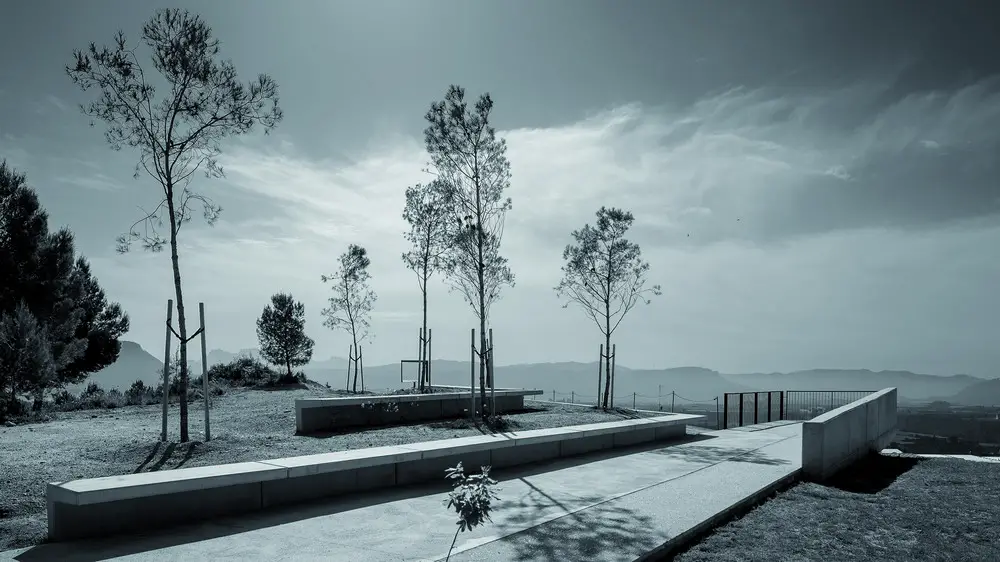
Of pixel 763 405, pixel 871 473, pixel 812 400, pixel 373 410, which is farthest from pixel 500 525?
pixel 812 400

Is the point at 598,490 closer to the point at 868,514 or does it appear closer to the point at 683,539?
the point at 683,539

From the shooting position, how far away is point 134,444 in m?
9.12

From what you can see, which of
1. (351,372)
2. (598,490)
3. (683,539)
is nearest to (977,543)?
(683,539)

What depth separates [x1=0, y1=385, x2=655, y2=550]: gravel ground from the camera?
6.23 metres

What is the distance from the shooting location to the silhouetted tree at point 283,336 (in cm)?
2947

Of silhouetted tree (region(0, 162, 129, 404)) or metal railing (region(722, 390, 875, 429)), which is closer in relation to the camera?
metal railing (region(722, 390, 875, 429))

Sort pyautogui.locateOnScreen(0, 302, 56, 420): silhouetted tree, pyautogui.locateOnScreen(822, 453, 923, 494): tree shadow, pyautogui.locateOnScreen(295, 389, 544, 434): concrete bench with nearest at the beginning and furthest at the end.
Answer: pyautogui.locateOnScreen(822, 453, 923, 494): tree shadow
pyautogui.locateOnScreen(295, 389, 544, 434): concrete bench
pyautogui.locateOnScreen(0, 302, 56, 420): silhouetted tree

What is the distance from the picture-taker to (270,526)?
5523 mm

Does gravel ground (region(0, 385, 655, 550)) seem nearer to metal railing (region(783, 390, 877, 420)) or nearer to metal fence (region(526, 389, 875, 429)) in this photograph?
metal fence (region(526, 389, 875, 429))

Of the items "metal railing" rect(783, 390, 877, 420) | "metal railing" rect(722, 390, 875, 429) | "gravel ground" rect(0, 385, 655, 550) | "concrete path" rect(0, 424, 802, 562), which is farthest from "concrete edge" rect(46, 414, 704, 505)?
"metal railing" rect(783, 390, 877, 420)

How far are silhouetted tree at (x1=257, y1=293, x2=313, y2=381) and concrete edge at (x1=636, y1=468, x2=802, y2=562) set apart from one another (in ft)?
81.7

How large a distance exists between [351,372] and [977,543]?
2200 cm

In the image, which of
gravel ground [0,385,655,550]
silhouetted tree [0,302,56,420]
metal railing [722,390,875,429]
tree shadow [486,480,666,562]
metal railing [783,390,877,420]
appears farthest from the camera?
metal railing [783,390,877,420]

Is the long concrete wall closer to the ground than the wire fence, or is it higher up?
higher up
